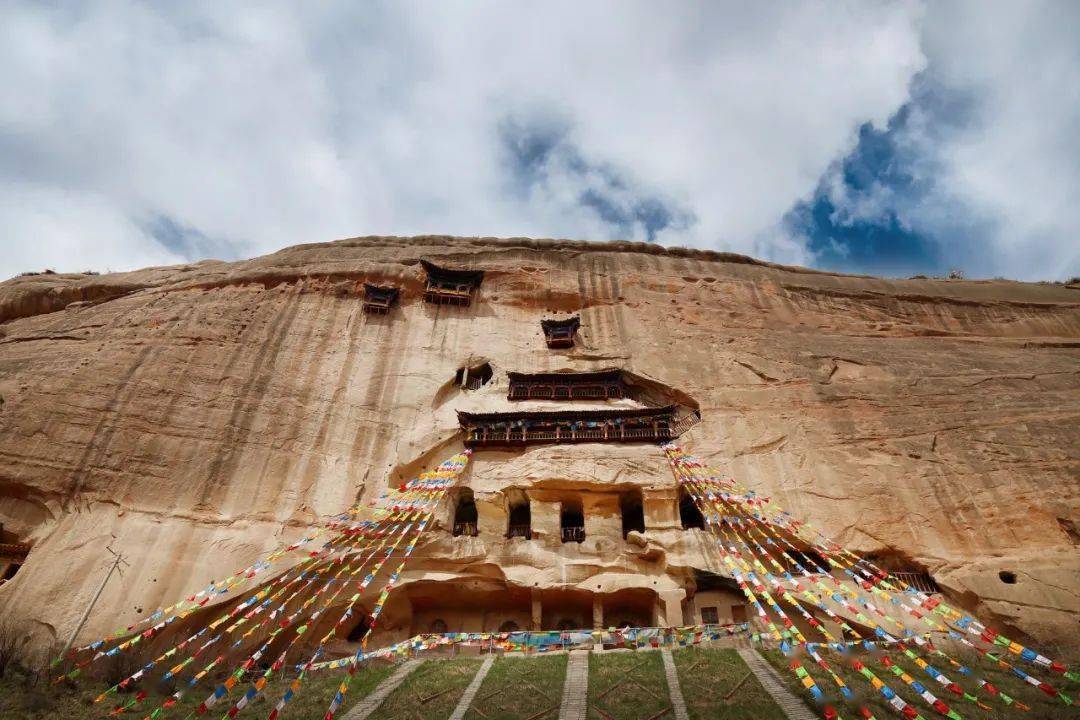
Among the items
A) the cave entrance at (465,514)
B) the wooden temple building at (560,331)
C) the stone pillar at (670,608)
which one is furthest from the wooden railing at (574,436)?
the stone pillar at (670,608)

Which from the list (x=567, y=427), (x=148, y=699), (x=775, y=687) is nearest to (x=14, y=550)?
(x=148, y=699)

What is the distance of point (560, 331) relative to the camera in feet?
79.3

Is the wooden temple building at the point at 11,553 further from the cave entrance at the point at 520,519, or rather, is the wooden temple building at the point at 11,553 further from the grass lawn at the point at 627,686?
the grass lawn at the point at 627,686

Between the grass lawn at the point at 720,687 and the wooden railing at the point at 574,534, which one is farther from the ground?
the wooden railing at the point at 574,534

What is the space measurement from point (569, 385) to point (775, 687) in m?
13.3

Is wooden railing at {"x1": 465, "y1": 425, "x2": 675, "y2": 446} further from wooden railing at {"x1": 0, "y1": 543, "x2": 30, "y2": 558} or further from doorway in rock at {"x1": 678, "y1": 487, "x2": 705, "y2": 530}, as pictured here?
wooden railing at {"x1": 0, "y1": 543, "x2": 30, "y2": 558}

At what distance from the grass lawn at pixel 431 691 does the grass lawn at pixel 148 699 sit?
766mm

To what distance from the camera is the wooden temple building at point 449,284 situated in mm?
24906

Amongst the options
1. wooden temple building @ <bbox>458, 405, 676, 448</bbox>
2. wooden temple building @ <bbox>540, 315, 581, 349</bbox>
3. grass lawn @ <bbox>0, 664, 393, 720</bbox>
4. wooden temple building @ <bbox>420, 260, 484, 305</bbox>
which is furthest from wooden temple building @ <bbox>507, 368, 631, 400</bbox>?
grass lawn @ <bbox>0, 664, 393, 720</bbox>

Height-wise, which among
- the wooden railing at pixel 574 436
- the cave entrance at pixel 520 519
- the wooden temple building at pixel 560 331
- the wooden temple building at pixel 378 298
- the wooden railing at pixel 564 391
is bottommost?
the cave entrance at pixel 520 519

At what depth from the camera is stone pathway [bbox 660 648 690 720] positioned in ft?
31.6

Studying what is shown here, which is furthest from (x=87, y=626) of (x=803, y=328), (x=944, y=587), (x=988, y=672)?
(x=803, y=328)

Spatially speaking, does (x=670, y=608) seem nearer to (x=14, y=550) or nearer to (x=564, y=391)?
(x=564, y=391)

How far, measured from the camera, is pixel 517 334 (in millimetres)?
24594
